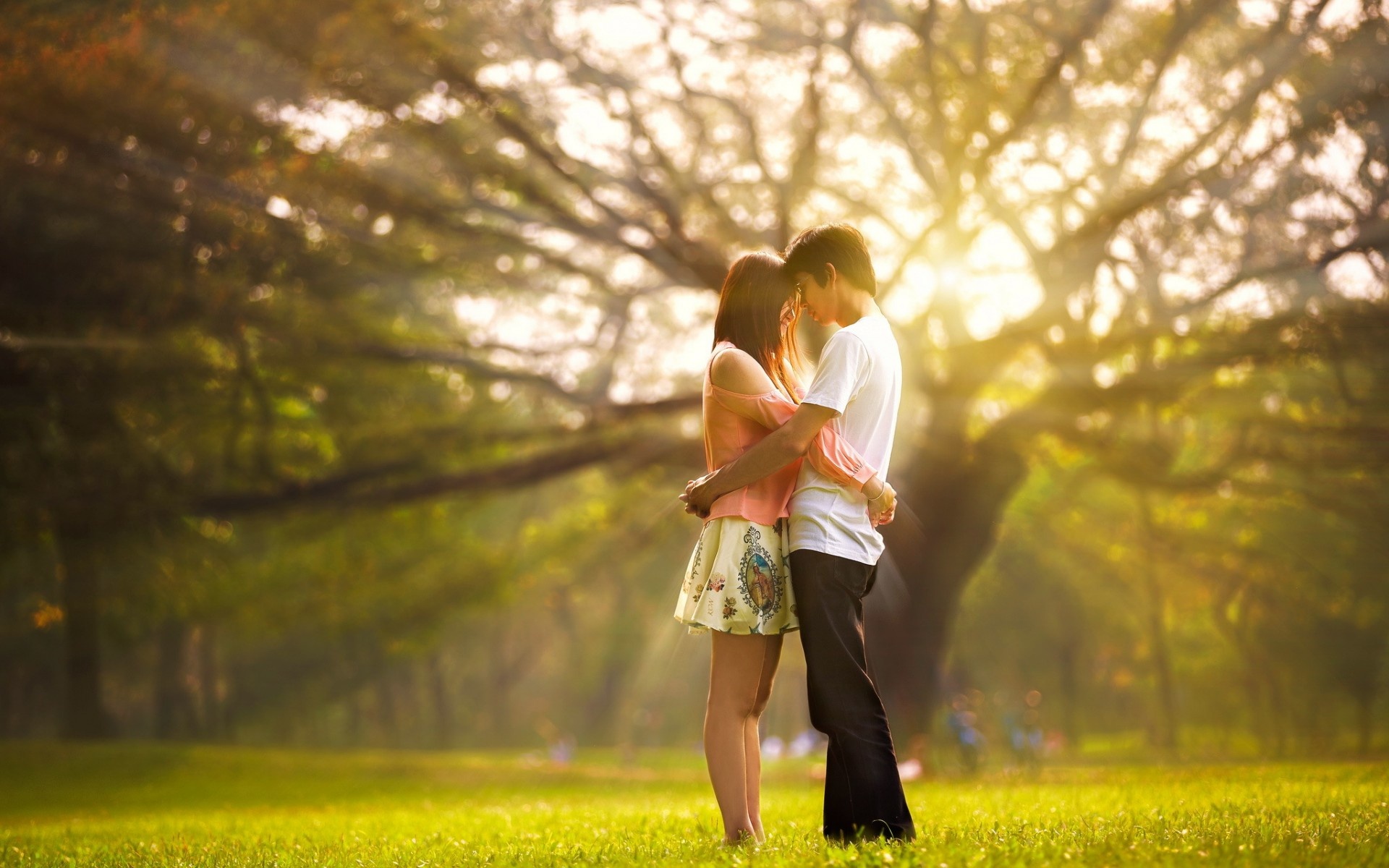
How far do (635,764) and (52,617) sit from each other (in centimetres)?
1581

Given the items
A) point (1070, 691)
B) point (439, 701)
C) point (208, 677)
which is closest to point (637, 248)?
point (1070, 691)

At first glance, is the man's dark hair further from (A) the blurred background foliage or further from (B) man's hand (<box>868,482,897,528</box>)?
(A) the blurred background foliage

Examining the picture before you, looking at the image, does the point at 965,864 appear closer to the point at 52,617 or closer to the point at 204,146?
the point at 204,146

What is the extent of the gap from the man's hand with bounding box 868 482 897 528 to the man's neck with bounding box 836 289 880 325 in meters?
0.68

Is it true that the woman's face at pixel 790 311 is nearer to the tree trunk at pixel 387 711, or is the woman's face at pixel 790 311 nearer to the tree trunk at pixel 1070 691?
the tree trunk at pixel 1070 691

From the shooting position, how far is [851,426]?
456cm

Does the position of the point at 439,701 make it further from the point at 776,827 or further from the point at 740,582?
the point at 740,582

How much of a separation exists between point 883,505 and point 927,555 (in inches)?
474

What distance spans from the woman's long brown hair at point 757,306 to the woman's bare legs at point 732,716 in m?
1.09

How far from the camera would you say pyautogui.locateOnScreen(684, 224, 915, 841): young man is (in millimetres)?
4316

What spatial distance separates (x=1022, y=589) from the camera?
130 ft

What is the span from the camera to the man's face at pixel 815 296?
4605mm

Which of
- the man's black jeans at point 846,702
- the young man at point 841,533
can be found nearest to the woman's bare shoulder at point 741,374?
the young man at point 841,533

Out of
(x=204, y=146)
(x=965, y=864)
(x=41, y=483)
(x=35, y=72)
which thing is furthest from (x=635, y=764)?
(x=965, y=864)
